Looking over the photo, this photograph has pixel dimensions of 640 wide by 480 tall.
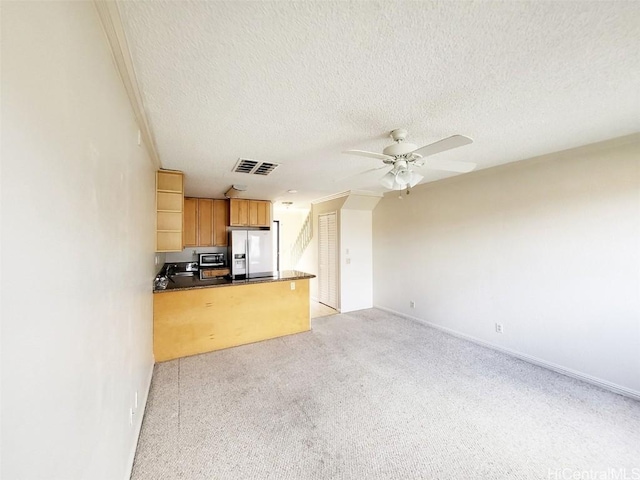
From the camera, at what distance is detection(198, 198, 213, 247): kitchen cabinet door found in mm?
5238

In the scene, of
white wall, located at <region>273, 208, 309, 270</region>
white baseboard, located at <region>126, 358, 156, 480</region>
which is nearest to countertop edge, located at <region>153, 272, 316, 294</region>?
white baseboard, located at <region>126, 358, 156, 480</region>

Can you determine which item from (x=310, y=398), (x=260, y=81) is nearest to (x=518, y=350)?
(x=310, y=398)

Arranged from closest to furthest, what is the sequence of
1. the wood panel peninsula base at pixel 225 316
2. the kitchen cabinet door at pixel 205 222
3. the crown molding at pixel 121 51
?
the crown molding at pixel 121 51 → the wood panel peninsula base at pixel 225 316 → the kitchen cabinet door at pixel 205 222

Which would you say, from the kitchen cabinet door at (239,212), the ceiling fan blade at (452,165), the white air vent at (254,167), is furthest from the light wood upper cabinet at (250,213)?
the ceiling fan blade at (452,165)

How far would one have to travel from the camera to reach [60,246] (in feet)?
2.52

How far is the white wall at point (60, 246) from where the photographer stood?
1.80 ft

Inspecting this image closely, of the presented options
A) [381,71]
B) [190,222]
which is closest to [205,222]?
[190,222]

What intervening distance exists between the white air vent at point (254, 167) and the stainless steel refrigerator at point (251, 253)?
5.65 ft

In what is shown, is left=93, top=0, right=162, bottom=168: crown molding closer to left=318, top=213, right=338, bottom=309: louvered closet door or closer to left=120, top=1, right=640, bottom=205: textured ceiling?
left=120, top=1, right=640, bottom=205: textured ceiling

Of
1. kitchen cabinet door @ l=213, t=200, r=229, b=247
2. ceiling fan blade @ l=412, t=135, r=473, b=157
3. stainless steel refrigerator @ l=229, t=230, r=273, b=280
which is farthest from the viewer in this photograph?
kitchen cabinet door @ l=213, t=200, r=229, b=247

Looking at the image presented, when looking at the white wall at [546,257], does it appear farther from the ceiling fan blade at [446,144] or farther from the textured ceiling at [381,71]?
the ceiling fan blade at [446,144]

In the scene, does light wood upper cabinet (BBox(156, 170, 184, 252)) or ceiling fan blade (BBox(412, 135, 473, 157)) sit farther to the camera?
light wood upper cabinet (BBox(156, 170, 184, 252))

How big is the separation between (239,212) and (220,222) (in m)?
0.50

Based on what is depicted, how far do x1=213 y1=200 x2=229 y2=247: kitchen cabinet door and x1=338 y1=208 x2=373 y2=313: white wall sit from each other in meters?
2.47
